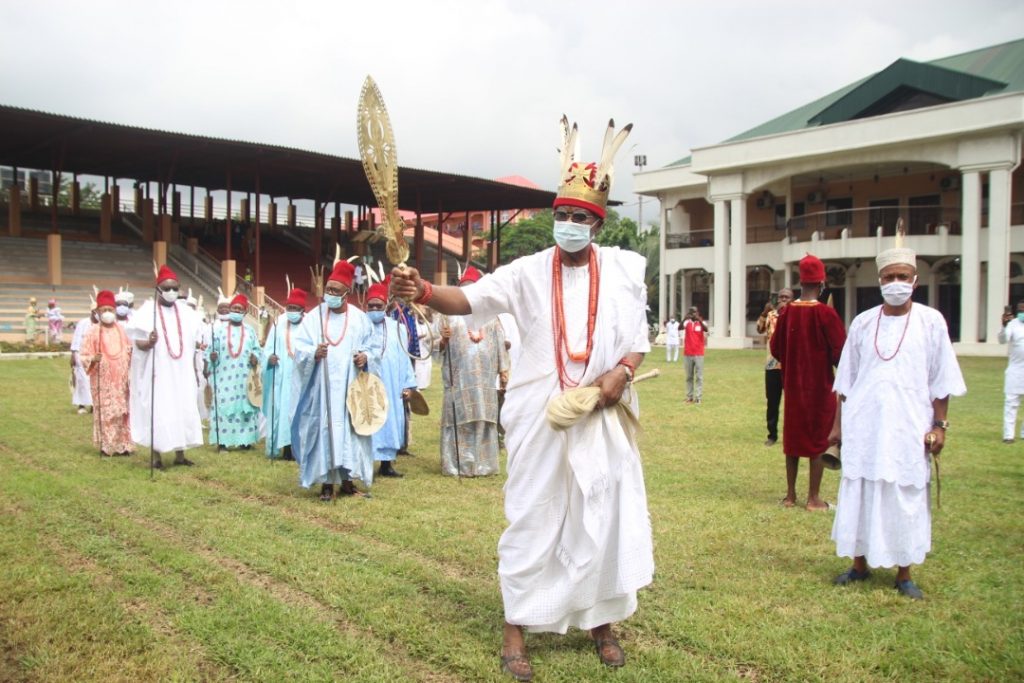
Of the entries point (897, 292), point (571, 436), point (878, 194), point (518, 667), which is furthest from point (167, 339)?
point (878, 194)

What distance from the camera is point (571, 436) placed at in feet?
13.2

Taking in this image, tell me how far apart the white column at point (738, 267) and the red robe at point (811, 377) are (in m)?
27.7

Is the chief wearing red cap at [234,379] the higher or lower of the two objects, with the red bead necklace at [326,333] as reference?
lower

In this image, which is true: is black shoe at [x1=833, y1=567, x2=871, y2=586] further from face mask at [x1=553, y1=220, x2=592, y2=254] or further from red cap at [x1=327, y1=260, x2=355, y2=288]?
red cap at [x1=327, y1=260, x2=355, y2=288]

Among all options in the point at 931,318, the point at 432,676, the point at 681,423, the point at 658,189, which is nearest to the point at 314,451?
the point at 432,676

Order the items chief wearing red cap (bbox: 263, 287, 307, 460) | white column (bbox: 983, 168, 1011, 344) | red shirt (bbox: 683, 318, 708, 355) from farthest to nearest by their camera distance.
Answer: white column (bbox: 983, 168, 1011, 344), red shirt (bbox: 683, 318, 708, 355), chief wearing red cap (bbox: 263, 287, 307, 460)

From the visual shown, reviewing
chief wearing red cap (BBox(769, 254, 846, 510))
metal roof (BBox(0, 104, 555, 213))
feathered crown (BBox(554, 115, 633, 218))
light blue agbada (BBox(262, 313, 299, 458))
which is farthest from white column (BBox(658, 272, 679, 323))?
feathered crown (BBox(554, 115, 633, 218))

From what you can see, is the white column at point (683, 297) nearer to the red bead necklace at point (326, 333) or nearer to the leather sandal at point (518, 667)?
the red bead necklace at point (326, 333)

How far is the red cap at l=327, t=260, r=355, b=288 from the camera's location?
7.73m

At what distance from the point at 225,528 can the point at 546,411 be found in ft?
11.3

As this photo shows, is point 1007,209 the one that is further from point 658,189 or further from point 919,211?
point 658,189

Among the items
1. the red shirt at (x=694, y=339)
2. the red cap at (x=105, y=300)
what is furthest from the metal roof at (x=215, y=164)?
the red cap at (x=105, y=300)

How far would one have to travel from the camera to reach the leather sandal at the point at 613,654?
3.91 meters

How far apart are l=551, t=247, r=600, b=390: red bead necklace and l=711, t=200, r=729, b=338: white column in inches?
1236
